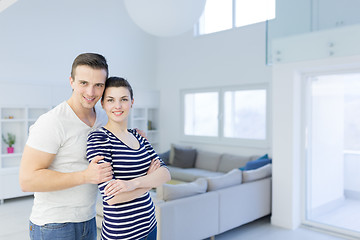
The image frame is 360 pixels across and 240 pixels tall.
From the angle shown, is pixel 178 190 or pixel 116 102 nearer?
pixel 116 102

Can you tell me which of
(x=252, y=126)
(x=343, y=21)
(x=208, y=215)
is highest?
(x=343, y=21)

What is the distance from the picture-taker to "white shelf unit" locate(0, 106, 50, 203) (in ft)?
17.5

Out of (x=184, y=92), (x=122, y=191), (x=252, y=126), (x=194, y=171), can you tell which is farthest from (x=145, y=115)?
(x=122, y=191)

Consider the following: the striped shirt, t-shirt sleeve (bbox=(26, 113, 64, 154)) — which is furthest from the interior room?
t-shirt sleeve (bbox=(26, 113, 64, 154))

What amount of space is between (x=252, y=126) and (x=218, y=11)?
2.37 m

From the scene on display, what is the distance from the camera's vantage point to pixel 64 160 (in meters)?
1.45

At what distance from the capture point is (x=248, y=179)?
4180mm

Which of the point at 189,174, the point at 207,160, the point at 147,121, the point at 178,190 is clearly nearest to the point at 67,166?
the point at 178,190

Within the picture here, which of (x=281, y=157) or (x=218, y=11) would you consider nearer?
(x=281, y=157)

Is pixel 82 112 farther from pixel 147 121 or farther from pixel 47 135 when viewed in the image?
pixel 147 121

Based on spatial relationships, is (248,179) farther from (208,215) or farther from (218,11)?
(218,11)

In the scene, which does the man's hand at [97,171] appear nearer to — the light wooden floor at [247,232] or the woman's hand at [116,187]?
the woman's hand at [116,187]

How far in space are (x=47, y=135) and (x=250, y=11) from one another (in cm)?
532

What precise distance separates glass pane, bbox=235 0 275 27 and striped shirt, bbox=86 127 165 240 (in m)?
4.86
